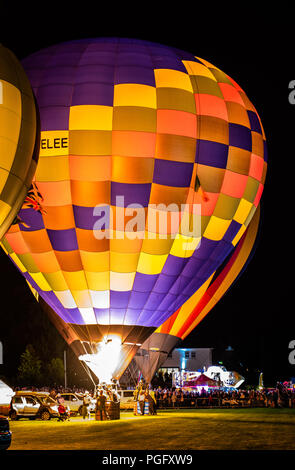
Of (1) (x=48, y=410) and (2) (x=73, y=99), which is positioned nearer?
(2) (x=73, y=99)

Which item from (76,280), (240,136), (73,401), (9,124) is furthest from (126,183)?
(73,401)

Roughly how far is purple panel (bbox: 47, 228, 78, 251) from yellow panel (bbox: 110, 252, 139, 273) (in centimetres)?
94

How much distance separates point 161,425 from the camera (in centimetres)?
1521

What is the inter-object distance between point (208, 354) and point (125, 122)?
56.7 metres

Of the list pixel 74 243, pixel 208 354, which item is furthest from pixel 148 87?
pixel 208 354

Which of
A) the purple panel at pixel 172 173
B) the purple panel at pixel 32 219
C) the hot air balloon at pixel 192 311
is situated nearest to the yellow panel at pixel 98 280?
the purple panel at pixel 32 219

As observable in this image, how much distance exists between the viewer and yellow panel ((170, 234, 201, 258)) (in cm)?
1636

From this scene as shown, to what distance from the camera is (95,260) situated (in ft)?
52.2

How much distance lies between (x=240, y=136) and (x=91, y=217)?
4350 mm

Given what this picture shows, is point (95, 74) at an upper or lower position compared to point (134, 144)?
upper

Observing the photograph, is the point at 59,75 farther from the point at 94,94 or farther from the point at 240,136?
the point at 240,136
